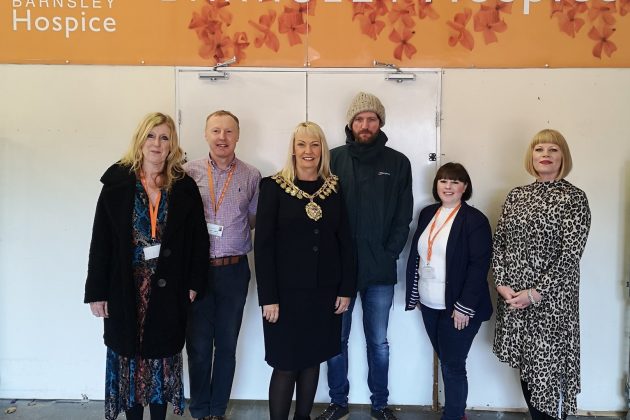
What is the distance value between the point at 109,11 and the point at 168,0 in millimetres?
374

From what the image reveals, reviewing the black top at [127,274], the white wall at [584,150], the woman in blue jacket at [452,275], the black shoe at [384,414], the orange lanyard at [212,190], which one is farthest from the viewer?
the white wall at [584,150]

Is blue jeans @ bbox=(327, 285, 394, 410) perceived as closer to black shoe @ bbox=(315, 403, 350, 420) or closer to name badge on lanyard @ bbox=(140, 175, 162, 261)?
black shoe @ bbox=(315, 403, 350, 420)

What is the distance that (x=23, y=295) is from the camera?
2.84 m

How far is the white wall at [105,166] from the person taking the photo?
272cm

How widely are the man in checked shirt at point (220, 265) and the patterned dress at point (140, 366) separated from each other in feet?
1.09

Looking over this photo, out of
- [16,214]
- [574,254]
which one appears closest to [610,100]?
[574,254]

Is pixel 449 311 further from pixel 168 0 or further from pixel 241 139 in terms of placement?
pixel 168 0

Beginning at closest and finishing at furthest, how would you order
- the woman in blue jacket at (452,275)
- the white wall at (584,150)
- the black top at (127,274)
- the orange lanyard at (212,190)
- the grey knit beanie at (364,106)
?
the black top at (127,274) → the woman in blue jacket at (452,275) → the orange lanyard at (212,190) → the grey knit beanie at (364,106) → the white wall at (584,150)

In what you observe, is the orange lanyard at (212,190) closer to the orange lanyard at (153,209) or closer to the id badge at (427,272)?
the orange lanyard at (153,209)

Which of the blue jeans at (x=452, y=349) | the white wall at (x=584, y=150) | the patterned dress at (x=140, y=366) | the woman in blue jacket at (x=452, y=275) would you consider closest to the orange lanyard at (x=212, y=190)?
the patterned dress at (x=140, y=366)

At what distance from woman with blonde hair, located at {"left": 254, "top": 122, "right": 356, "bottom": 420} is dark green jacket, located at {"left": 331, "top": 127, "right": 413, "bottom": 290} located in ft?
0.98

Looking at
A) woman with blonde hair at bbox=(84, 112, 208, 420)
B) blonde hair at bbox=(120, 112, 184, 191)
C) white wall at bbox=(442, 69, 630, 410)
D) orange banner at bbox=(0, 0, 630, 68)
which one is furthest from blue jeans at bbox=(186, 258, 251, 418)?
white wall at bbox=(442, 69, 630, 410)

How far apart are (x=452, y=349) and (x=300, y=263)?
949 millimetres

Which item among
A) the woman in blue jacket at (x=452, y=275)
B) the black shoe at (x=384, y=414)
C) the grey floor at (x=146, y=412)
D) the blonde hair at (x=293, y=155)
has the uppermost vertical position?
the blonde hair at (x=293, y=155)
